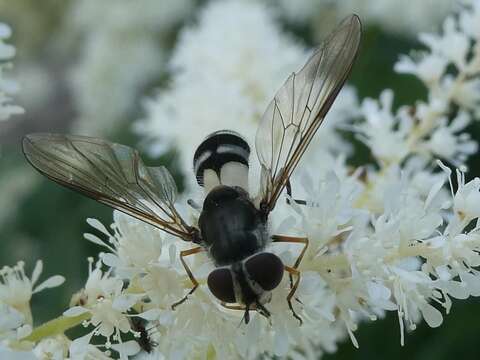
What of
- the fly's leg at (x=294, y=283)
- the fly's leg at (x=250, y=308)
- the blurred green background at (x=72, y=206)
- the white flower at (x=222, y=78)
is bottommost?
the blurred green background at (x=72, y=206)

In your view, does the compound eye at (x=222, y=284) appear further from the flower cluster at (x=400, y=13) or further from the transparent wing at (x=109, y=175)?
the flower cluster at (x=400, y=13)

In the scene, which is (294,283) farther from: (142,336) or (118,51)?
(118,51)

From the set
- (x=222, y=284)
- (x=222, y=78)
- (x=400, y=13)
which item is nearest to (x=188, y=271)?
(x=222, y=284)

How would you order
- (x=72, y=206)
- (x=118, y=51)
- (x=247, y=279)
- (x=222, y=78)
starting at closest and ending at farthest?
(x=247, y=279) < (x=222, y=78) < (x=72, y=206) < (x=118, y=51)

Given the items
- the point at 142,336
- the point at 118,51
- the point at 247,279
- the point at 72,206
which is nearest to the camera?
the point at 247,279

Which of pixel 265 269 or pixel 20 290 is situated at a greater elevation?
pixel 265 269

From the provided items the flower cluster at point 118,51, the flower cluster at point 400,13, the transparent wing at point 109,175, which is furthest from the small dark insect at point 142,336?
the flower cluster at point 118,51

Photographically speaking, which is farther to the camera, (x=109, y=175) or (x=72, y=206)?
(x=72, y=206)
